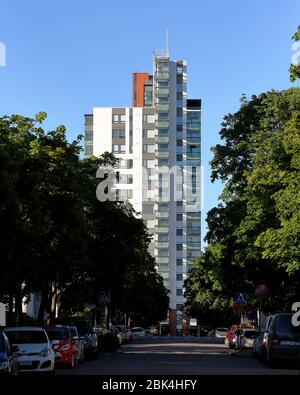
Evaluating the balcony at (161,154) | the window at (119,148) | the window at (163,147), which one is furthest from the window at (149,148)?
the window at (119,148)

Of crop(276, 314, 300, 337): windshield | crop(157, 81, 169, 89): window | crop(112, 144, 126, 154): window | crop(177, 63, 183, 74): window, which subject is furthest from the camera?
crop(177, 63, 183, 74): window

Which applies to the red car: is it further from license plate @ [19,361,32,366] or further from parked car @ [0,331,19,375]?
parked car @ [0,331,19,375]

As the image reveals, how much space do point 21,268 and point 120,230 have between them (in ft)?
62.6

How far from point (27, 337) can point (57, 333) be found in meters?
5.73

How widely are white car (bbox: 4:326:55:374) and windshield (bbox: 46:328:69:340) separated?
502cm

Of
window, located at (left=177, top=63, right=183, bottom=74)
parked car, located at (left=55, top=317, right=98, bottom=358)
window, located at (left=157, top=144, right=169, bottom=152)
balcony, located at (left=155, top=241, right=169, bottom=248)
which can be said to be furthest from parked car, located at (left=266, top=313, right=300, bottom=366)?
window, located at (left=177, top=63, right=183, bottom=74)

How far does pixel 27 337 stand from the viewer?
79.5 ft

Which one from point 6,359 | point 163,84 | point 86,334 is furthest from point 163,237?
point 6,359

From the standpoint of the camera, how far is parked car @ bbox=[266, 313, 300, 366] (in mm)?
27969

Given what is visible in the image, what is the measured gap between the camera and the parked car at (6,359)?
58.0 ft

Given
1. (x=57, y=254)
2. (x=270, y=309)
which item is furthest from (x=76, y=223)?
(x=270, y=309)

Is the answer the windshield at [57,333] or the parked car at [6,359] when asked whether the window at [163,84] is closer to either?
the windshield at [57,333]

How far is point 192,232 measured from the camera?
173 m
